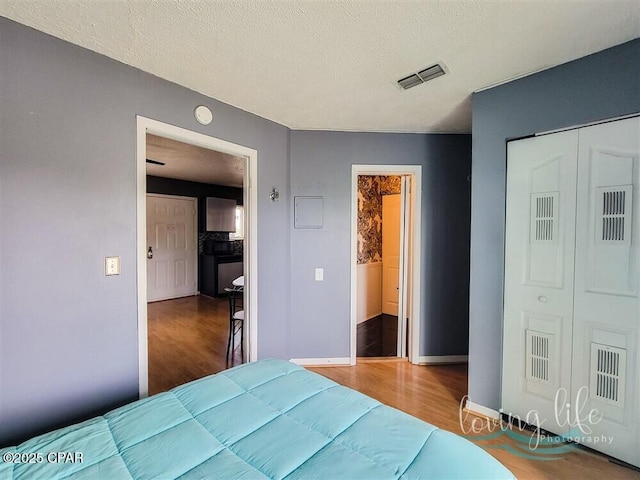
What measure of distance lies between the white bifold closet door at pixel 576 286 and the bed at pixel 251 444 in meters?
1.26

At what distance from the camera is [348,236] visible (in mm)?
3012

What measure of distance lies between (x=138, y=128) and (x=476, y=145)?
2327mm

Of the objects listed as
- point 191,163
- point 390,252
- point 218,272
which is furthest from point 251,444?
point 218,272

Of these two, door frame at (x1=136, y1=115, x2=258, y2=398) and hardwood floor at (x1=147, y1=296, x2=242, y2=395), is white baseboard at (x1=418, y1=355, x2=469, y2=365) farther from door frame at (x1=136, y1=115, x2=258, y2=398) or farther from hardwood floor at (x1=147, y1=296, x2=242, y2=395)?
hardwood floor at (x1=147, y1=296, x2=242, y2=395)

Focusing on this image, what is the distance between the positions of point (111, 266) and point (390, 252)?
368 centimetres

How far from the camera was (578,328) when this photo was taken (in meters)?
1.77

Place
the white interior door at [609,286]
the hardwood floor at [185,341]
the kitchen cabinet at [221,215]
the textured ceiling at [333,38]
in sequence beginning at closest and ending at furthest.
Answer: the textured ceiling at [333,38], the white interior door at [609,286], the hardwood floor at [185,341], the kitchen cabinet at [221,215]

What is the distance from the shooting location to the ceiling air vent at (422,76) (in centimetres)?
186

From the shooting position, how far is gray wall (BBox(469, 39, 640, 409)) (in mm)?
1708

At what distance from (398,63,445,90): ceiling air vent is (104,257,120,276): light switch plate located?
2161 millimetres

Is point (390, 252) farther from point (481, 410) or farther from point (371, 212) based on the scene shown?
point (481, 410)

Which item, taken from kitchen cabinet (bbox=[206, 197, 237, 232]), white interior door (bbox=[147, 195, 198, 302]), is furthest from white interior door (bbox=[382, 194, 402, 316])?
white interior door (bbox=[147, 195, 198, 302])

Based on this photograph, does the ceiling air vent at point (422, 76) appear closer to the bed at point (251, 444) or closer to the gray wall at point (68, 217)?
the gray wall at point (68, 217)

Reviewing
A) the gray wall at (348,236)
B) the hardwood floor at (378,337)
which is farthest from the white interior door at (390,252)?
the gray wall at (348,236)
